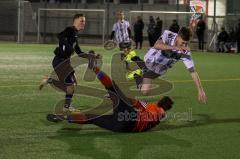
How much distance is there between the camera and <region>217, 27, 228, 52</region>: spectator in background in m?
35.9

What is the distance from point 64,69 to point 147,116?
97.2 inches

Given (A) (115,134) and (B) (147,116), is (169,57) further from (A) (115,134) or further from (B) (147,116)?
(A) (115,134)

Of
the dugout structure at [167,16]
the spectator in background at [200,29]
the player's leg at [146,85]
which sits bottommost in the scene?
the player's leg at [146,85]

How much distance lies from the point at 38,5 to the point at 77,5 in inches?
133

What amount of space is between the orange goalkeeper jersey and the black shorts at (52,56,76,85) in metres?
2.04

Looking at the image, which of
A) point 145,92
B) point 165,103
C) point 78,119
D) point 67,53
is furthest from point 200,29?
point 78,119

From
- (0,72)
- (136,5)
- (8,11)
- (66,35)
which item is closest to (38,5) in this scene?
(8,11)

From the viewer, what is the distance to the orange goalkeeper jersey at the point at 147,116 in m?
9.27

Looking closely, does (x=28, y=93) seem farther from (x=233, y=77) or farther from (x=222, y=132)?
(x=233, y=77)

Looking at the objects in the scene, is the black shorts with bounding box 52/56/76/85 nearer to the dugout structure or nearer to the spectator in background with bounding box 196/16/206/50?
the spectator in background with bounding box 196/16/206/50

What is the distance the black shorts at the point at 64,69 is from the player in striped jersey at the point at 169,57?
6.26 ft

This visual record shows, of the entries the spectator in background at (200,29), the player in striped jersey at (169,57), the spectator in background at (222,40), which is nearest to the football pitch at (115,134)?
the player in striped jersey at (169,57)

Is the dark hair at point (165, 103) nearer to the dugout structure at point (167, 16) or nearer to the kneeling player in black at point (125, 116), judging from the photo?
the kneeling player in black at point (125, 116)

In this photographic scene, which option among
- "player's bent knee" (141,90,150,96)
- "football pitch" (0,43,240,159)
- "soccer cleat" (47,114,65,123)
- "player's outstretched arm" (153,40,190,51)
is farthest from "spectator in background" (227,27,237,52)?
"soccer cleat" (47,114,65,123)
